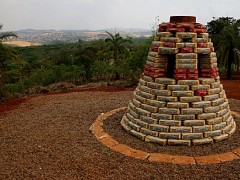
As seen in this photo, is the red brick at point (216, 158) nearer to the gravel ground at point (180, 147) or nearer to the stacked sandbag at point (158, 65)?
the gravel ground at point (180, 147)

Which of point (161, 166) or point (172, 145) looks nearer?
point (161, 166)

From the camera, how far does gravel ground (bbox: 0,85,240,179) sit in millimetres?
5195

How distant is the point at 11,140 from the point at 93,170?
296cm

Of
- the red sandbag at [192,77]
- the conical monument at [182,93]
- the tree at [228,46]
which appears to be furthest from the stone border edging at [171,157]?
the tree at [228,46]

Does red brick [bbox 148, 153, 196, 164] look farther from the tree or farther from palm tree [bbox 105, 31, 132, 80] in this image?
palm tree [bbox 105, 31, 132, 80]

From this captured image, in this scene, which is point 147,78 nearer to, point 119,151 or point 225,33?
point 119,151

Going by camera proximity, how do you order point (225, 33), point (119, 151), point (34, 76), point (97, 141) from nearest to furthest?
1. point (119, 151)
2. point (97, 141)
3. point (225, 33)
4. point (34, 76)

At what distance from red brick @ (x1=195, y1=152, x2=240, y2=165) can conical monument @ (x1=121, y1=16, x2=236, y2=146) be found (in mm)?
576

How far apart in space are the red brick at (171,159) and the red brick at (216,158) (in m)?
0.18

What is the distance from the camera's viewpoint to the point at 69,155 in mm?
5984

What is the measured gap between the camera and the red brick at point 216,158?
5574 millimetres

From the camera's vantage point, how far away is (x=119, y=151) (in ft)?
20.0

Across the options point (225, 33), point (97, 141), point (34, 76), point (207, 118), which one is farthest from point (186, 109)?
point (34, 76)

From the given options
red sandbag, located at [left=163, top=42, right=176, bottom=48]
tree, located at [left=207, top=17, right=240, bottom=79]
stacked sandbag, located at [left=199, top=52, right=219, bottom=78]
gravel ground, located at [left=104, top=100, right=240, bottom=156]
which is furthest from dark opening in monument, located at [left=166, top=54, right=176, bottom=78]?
tree, located at [left=207, top=17, right=240, bottom=79]
